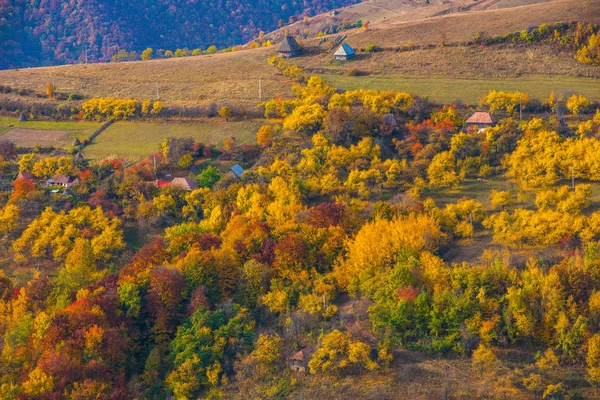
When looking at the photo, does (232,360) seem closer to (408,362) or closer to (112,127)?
(408,362)

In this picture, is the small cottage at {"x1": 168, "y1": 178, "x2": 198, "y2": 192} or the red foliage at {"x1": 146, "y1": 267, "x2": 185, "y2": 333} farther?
the small cottage at {"x1": 168, "y1": 178, "x2": 198, "y2": 192}

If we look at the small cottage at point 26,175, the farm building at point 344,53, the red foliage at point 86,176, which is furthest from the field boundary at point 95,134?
the farm building at point 344,53

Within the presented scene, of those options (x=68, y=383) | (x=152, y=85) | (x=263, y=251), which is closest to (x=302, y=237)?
(x=263, y=251)

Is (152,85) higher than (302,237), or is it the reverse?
(152,85)

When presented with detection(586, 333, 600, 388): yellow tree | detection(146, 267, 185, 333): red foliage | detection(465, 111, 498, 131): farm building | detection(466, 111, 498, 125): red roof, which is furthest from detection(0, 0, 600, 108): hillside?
detection(586, 333, 600, 388): yellow tree

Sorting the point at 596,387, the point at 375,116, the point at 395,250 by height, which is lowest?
the point at 596,387

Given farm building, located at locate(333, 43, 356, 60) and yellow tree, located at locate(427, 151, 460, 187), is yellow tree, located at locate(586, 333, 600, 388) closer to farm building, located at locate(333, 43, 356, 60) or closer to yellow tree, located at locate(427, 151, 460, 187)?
yellow tree, located at locate(427, 151, 460, 187)

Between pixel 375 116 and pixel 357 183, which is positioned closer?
pixel 357 183
